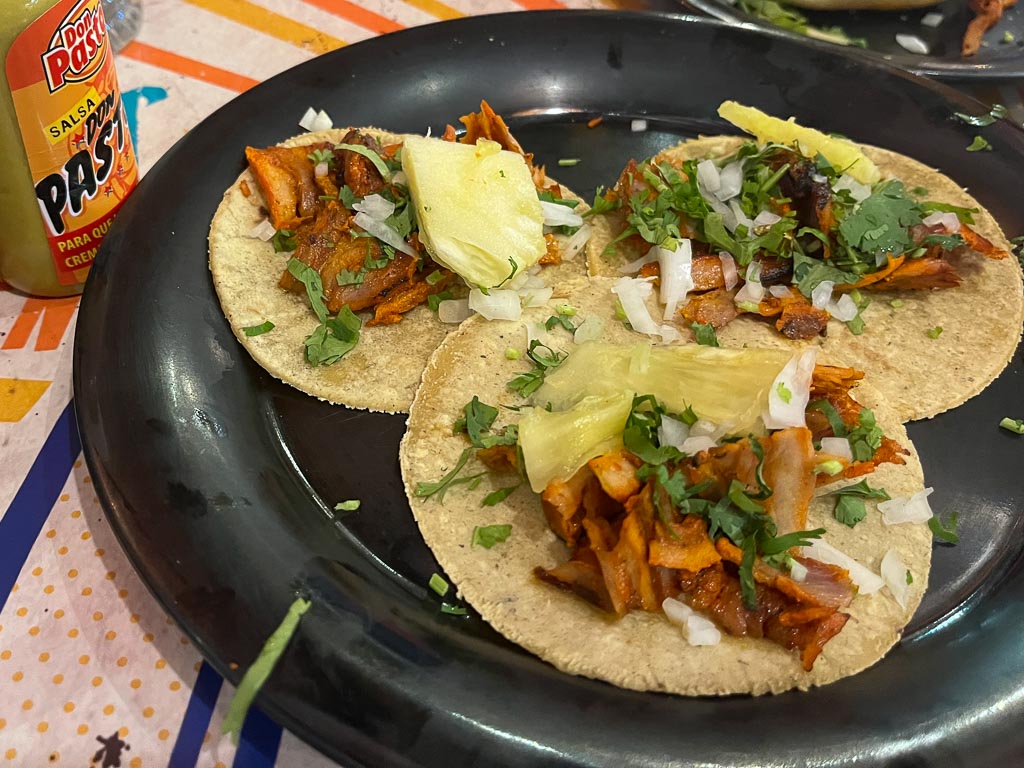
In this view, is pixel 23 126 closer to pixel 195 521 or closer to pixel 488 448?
pixel 195 521

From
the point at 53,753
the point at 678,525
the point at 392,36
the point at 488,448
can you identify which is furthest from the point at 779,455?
the point at 392,36

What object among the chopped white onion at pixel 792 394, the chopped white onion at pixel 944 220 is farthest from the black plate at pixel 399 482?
the chopped white onion at pixel 792 394

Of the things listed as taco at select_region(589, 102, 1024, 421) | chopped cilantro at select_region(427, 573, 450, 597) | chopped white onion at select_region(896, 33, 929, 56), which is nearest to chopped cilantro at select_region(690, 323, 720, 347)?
taco at select_region(589, 102, 1024, 421)

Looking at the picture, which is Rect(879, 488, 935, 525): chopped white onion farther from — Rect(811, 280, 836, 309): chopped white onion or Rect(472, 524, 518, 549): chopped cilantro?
Rect(472, 524, 518, 549): chopped cilantro

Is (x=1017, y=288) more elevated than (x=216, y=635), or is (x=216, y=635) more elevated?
(x=1017, y=288)

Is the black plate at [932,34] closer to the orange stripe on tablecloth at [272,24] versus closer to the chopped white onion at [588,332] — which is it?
the orange stripe on tablecloth at [272,24]

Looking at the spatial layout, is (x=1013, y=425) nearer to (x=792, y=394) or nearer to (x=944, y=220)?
(x=944, y=220)
